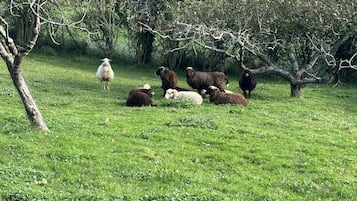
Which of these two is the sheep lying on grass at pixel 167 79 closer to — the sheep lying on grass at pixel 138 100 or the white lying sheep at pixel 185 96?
the white lying sheep at pixel 185 96

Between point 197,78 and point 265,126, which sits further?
point 197,78

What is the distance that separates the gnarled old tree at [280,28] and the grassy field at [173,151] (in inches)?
84.6

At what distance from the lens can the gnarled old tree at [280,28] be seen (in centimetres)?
→ 1988

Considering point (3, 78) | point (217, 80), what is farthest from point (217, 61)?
point (3, 78)

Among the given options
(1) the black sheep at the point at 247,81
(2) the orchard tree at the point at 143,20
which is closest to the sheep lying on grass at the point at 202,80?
(1) the black sheep at the point at 247,81

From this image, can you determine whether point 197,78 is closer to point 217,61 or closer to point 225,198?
point 217,61

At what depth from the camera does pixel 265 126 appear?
1490cm

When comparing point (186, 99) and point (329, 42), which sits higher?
point (329, 42)

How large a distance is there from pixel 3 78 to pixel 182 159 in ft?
38.8

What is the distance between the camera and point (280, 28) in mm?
20781

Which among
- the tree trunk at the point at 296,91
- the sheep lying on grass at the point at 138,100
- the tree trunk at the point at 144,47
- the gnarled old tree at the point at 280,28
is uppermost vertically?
the gnarled old tree at the point at 280,28

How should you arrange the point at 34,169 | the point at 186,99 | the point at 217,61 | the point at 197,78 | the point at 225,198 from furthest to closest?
the point at 217,61 < the point at 197,78 < the point at 186,99 < the point at 34,169 < the point at 225,198

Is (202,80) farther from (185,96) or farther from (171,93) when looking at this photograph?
(185,96)

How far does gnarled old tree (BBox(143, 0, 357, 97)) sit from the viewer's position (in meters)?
19.9
